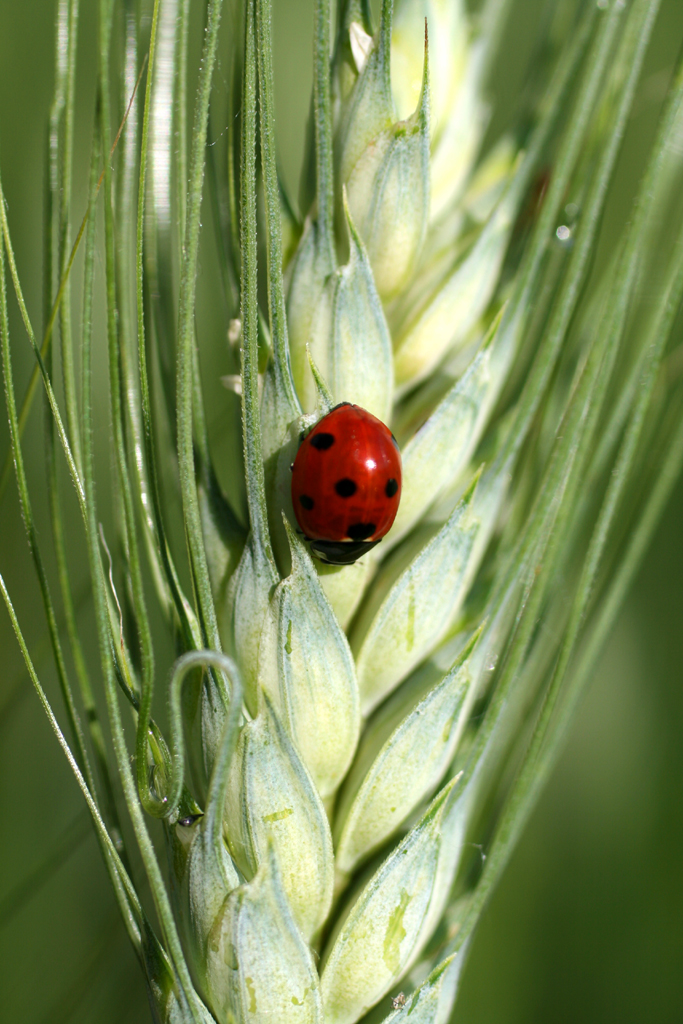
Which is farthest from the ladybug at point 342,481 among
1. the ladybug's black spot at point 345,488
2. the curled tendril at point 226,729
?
the curled tendril at point 226,729

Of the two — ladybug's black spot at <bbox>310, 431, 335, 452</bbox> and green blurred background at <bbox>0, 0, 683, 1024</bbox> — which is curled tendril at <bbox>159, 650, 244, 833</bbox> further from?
green blurred background at <bbox>0, 0, 683, 1024</bbox>

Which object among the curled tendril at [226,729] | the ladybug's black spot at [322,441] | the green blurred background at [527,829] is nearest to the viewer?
the curled tendril at [226,729]

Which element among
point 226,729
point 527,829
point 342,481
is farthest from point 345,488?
point 527,829

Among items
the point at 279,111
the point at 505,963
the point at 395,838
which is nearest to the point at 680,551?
the point at 505,963

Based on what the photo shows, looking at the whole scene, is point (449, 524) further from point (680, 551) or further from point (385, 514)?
point (680, 551)

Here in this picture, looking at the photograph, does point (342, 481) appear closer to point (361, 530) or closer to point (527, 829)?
point (361, 530)

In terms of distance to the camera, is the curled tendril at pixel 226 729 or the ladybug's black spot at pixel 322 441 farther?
the ladybug's black spot at pixel 322 441

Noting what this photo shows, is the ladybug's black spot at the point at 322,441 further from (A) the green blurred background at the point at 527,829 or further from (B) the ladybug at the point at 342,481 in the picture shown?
(A) the green blurred background at the point at 527,829
